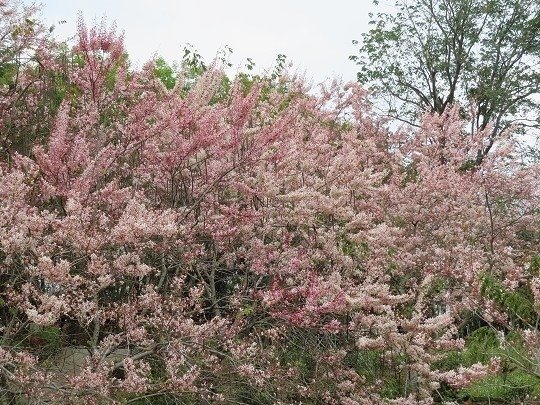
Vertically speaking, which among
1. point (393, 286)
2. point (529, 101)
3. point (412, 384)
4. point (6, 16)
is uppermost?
point (529, 101)

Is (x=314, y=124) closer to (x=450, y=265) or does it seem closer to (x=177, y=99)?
(x=450, y=265)

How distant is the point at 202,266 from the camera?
786cm

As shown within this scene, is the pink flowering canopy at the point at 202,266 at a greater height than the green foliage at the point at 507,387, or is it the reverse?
the pink flowering canopy at the point at 202,266

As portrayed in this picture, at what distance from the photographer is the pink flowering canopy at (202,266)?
18.1 ft

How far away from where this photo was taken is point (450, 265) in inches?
376

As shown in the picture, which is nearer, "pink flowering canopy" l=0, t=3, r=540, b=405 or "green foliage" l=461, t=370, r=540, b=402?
"pink flowering canopy" l=0, t=3, r=540, b=405

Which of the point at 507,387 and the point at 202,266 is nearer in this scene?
the point at 507,387

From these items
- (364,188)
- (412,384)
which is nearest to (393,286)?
(364,188)

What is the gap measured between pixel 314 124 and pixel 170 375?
653cm

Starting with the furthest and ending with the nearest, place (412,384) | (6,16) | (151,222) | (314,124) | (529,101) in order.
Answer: (529,101) → (314,124) → (6,16) → (412,384) → (151,222)

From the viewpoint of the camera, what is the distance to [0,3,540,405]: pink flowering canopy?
5.51 metres

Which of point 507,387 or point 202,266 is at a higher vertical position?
point 202,266

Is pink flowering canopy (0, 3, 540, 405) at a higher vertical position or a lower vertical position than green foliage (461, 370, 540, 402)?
higher

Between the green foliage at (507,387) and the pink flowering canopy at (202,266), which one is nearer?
the pink flowering canopy at (202,266)
